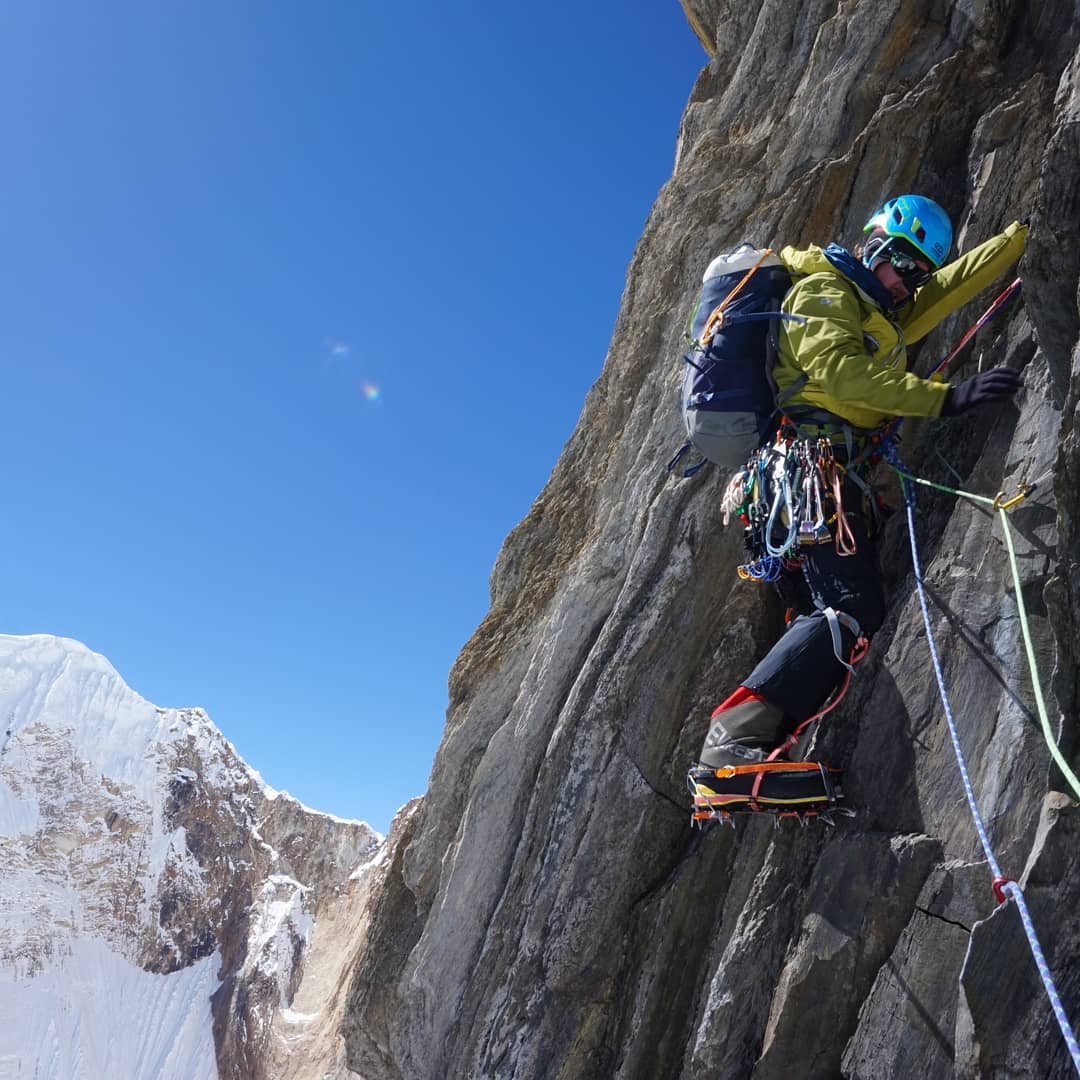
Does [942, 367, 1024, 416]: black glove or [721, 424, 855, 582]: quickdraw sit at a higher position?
[942, 367, 1024, 416]: black glove

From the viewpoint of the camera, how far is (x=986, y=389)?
422cm

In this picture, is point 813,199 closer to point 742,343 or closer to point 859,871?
point 742,343

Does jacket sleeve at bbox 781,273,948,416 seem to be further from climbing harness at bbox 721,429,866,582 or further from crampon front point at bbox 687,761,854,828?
crampon front point at bbox 687,761,854,828

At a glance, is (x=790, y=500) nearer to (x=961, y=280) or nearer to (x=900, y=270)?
(x=900, y=270)

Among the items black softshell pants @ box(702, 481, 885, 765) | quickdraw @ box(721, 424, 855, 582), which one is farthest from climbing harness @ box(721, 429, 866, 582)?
black softshell pants @ box(702, 481, 885, 765)

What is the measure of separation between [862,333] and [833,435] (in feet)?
1.83

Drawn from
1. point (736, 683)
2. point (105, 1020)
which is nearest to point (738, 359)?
point (736, 683)

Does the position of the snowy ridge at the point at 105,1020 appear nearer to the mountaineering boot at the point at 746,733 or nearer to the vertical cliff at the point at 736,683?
the vertical cliff at the point at 736,683

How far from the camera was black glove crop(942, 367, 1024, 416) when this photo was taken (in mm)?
4195

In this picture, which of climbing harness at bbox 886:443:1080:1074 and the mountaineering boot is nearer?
climbing harness at bbox 886:443:1080:1074

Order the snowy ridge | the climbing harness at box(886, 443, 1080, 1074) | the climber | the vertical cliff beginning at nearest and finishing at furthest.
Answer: the climbing harness at box(886, 443, 1080, 1074) < the vertical cliff < the climber < the snowy ridge

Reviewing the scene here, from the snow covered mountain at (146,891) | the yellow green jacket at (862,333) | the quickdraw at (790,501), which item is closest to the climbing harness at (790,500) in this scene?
the quickdraw at (790,501)

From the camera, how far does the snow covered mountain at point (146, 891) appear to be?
3371 inches

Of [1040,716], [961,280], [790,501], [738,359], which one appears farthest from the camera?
[961,280]
